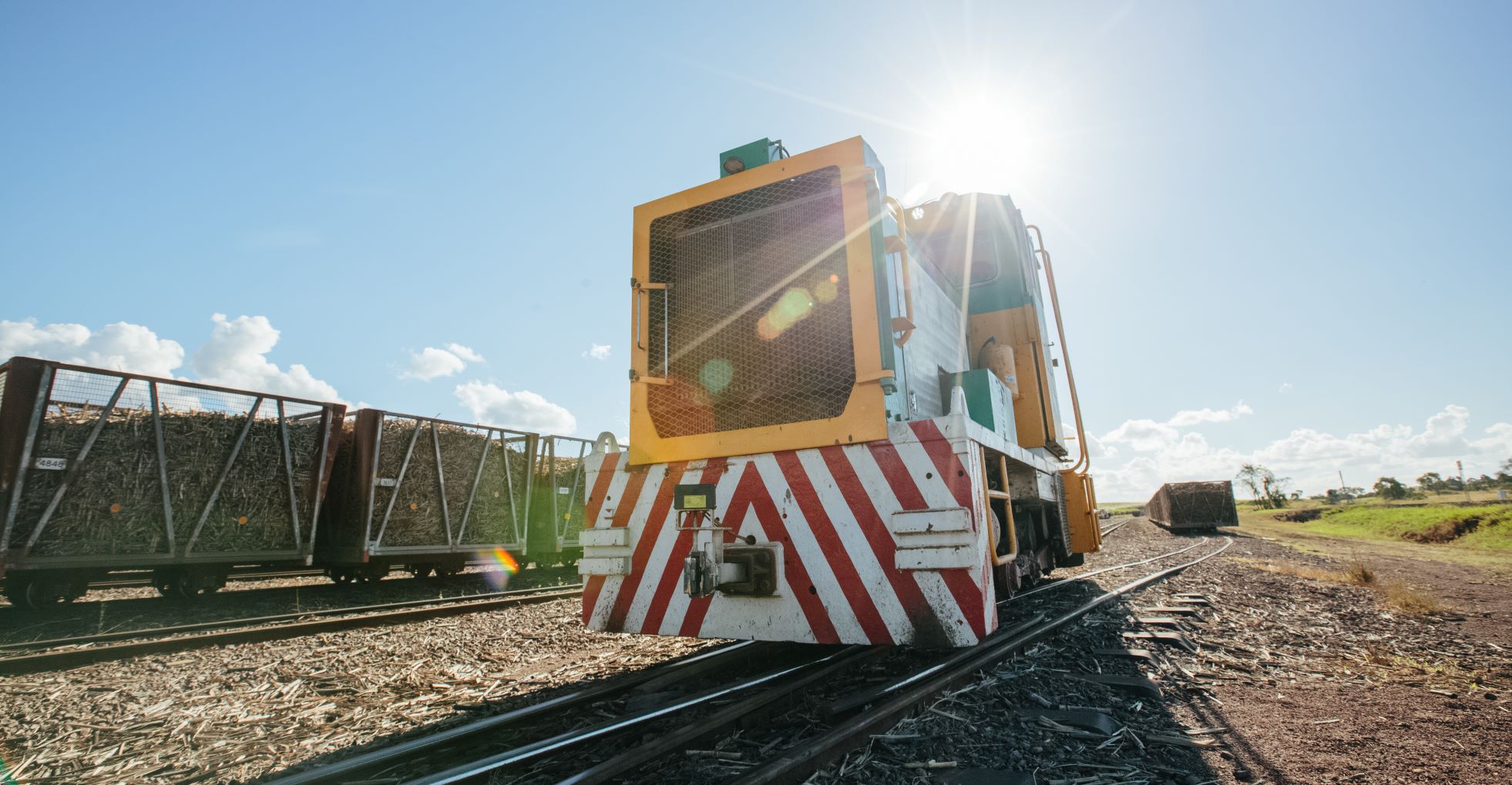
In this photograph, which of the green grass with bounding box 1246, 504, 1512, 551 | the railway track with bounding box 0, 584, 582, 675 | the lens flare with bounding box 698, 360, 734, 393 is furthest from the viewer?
the green grass with bounding box 1246, 504, 1512, 551

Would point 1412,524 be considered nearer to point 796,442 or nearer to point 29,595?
point 796,442

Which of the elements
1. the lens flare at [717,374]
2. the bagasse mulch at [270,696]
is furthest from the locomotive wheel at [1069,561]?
the lens flare at [717,374]

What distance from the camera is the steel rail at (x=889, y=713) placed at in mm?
1948

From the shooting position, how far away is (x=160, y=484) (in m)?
6.78

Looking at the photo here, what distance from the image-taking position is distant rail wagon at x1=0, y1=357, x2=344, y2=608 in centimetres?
597

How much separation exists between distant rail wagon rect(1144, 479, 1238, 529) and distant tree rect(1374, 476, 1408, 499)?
38.8 meters

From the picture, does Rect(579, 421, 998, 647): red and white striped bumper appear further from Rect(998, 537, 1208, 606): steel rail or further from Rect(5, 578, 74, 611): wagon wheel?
Rect(5, 578, 74, 611): wagon wheel

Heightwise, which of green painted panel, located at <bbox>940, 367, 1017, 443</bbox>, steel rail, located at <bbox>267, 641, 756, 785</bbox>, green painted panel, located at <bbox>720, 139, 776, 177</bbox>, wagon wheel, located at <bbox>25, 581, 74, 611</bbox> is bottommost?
steel rail, located at <bbox>267, 641, 756, 785</bbox>

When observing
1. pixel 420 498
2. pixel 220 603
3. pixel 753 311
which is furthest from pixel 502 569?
pixel 753 311

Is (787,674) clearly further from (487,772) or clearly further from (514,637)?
(514,637)

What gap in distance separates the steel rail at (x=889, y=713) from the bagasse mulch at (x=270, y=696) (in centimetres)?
170

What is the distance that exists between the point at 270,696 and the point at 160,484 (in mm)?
5187

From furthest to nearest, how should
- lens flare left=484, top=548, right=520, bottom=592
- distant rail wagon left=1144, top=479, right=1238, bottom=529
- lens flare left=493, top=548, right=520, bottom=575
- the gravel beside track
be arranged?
distant rail wagon left=1144, top=479, right=1238, bottom=529 < lens flare left=493, top=548, right=520, bottom=575 < lens flare left=484, top=548, right=520, bottom=592 < the gravel beside track

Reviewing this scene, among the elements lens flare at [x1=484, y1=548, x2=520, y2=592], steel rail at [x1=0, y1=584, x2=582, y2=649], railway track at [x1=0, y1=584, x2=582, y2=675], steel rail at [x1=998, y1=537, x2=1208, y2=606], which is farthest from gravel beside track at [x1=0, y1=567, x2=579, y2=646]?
steel rail at [x1=998, y1=537, x2=1208, y2=606]
